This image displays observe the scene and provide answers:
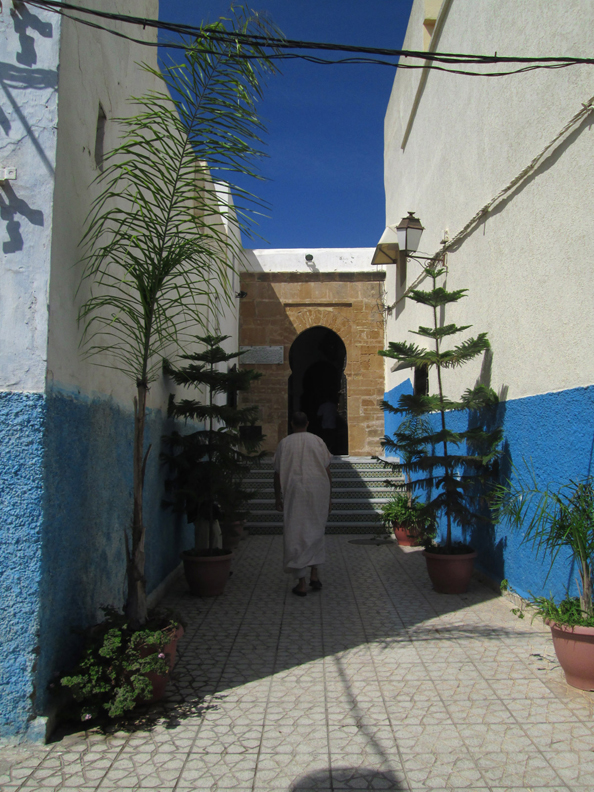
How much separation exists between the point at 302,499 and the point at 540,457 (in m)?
A: 2.11

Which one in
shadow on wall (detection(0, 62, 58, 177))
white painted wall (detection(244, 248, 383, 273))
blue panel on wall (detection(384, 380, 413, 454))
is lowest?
blue panel on wall (detection(384, 380, 413, 454))

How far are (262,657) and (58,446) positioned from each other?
6.46 ft

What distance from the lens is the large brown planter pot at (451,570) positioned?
5.37 metres

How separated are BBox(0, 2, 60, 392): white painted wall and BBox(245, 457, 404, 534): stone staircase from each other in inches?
242

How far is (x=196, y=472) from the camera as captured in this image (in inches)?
222

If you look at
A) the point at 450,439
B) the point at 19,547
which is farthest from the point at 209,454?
the point at 19,547

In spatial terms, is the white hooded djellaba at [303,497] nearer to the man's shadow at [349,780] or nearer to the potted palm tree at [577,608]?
the potted palm tree at [577,608]

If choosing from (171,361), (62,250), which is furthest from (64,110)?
(171,361)

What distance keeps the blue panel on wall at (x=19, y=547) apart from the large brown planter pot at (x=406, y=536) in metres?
5.61

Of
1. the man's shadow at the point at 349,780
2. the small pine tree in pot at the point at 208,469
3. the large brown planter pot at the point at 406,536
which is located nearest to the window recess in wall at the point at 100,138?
the small pine tree in pot at the point at 208,469

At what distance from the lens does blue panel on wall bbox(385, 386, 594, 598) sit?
3.95 metres

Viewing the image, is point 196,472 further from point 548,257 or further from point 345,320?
point 345,320

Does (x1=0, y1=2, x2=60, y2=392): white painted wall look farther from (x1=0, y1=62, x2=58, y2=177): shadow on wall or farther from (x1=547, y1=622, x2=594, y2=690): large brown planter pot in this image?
(x1=547, y1=622, x2=594, y2=690): large brown planter pot

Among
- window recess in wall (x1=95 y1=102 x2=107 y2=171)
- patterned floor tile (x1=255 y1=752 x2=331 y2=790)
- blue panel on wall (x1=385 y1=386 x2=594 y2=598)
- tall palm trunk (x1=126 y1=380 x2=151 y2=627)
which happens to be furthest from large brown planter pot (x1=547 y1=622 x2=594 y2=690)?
window recess in wall (x1=95 y1=102 x2=107 y2=171)
